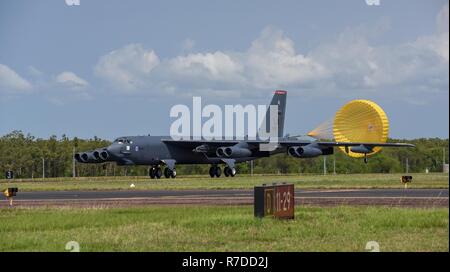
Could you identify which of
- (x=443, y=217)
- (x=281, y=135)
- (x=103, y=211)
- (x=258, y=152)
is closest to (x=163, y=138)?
(x=258, y=152)

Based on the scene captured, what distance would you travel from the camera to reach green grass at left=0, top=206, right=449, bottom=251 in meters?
16.1

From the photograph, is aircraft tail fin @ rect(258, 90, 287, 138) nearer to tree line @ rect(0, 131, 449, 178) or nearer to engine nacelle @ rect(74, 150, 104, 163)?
engine nacelle @ rect(74, 150, 104, 163)

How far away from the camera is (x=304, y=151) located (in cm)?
6856

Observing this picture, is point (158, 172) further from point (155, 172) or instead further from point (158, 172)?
point (155, 172)

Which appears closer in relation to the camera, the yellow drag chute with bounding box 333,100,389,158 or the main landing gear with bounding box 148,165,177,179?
the yellow drag chute with bounding box 333,100,389,158

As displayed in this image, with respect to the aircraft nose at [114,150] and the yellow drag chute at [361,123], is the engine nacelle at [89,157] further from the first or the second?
the yellow drag chute at [361,123]

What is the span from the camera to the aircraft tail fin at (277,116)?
80.4 m

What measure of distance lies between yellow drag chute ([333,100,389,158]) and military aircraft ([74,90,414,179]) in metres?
0.82

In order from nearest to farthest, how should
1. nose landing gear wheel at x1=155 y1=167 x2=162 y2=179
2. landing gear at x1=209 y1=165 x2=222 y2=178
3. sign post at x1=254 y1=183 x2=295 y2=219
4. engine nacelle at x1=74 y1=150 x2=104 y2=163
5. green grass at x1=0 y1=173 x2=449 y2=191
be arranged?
sign post at x1=254 y1=183 x2=295 y2=219 → green grass at x1=0 y1=173 x2=449 y2=191 → engine nacelle at x1=74 y1=150 x2=104 y2=163 → nose landing gear wheel at x1=155 y1=167 x2=162 y2=179 → landing gear at x1=209 y1=165 x2=222 y2=178

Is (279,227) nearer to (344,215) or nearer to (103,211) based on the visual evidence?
(344,215)

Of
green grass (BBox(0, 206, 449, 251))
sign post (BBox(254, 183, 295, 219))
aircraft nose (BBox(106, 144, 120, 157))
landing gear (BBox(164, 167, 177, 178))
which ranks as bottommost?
green grass (BBox(0, 206, 449, 251))

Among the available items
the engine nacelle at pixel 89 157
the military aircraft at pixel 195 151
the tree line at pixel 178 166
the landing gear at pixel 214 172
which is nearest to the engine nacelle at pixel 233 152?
the military aircraft at pixel 195 151

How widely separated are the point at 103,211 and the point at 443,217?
410 inches

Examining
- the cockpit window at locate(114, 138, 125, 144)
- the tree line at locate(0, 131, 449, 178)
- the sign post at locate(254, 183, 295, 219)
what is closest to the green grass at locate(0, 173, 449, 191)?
the cockpit window at locate(114, 138, 125, 144)
